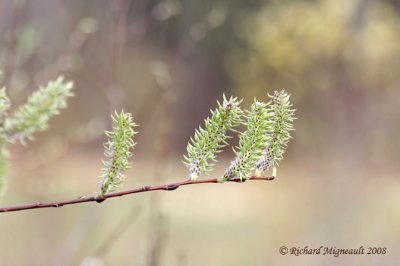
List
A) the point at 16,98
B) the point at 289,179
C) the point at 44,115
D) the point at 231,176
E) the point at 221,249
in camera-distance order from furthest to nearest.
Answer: the point at 289,179, the point at 221,249, the point at 16,98, the point at 44,115, the point at 231,176

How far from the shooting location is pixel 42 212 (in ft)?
20.9

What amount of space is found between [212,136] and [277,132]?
0.10m

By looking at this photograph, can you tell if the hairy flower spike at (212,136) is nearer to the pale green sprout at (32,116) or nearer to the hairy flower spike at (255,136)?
the hairy flower spike at (255,136)

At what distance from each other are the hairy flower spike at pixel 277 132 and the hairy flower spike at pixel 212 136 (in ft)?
0.17

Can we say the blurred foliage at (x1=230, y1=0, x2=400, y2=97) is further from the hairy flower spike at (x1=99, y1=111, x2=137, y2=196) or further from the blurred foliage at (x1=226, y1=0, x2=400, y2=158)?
the hairy flower spike at (x1=99, y1=111, x2=137, y2=196)

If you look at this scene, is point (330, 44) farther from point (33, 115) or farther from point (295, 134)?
point (33, 115)

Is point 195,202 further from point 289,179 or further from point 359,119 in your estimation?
point 359,119

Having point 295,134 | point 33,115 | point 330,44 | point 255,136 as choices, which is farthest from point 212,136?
point 295,134

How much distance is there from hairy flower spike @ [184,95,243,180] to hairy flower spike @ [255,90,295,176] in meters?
0.05

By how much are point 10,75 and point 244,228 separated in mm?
7707

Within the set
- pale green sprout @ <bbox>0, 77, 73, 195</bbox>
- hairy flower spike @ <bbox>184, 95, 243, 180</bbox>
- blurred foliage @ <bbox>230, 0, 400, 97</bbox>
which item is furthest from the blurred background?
hairy flower spike @ <bbox>184, 95, 243, 180</bbox>

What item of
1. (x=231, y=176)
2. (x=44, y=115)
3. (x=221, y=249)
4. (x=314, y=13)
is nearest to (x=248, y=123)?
(x=231, y=176)

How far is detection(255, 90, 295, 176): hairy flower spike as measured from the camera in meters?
1.05

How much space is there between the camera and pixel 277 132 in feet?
3.48
